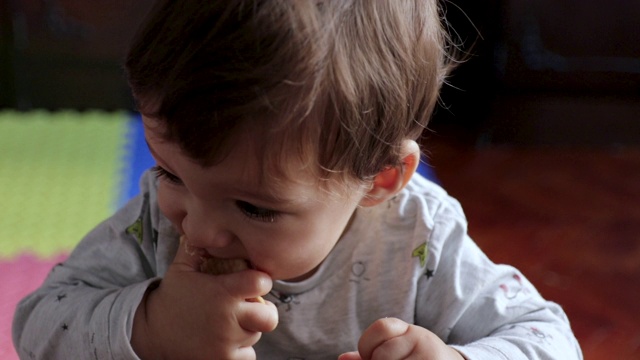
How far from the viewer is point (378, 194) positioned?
0.64 m

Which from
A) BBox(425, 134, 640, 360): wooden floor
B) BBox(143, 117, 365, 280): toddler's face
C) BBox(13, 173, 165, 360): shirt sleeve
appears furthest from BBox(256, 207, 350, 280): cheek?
BBox(425, 134, 640, 360): wooden floor

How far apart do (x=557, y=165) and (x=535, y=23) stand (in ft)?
0.90

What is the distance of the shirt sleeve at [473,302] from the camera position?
67 centimetres

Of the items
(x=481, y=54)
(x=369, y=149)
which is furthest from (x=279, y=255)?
(x=481, y=54)

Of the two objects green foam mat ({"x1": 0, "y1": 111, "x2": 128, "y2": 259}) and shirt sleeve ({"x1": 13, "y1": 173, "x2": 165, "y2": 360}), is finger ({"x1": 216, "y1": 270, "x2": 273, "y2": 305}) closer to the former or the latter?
shirt sleeve ({"x1": 13, "y1": 173, "x2": 165, "y2": 360})

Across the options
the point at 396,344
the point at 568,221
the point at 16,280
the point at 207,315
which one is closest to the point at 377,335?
Result: the point at 396,344

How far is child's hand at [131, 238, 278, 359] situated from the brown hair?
102 millimetres

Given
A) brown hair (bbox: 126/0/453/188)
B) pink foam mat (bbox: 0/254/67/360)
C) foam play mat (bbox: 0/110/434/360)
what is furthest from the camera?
foam play mat (bbox: 0/110/434/360)

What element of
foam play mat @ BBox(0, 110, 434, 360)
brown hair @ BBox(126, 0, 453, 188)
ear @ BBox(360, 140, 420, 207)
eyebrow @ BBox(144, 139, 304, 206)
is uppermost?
brown hair @ BBox(126, 0, 453, 188)

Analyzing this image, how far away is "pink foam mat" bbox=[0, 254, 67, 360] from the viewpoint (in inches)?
36.2

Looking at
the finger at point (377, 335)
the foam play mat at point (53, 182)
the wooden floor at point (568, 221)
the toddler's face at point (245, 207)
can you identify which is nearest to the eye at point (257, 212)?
the toddler's face at point (245, 207)

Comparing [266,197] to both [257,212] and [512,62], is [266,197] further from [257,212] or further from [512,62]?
[512,62]

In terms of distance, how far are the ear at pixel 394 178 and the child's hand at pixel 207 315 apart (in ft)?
0.36

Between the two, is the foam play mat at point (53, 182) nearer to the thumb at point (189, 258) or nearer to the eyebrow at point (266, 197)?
the thumb at point (189, 258)
